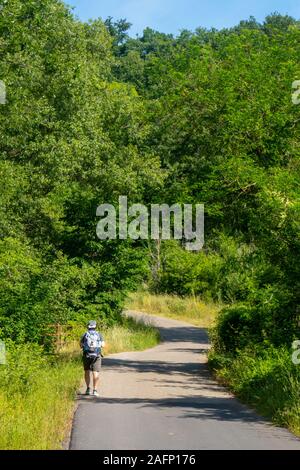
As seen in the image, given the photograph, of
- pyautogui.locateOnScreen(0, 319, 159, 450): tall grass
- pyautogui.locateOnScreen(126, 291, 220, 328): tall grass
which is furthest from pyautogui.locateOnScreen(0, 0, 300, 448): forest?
pyautogui.locateOnScreen(126, 291, 220, 328): tall grass

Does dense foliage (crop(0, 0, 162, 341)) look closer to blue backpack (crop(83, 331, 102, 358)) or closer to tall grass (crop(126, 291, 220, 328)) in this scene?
blue backpack (crop(83, 331, 102, 358))

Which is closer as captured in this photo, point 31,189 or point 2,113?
point 2,113

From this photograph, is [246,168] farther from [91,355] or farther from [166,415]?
[166,415]

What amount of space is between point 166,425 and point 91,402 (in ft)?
11.9

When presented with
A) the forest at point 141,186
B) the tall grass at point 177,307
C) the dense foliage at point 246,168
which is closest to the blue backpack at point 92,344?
the forest at point 141,186

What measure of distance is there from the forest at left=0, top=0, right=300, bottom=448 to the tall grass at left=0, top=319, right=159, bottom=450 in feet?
1.50

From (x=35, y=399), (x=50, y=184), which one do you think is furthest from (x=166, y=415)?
(x=50, y=184)

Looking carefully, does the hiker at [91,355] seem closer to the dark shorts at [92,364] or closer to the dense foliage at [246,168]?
the dark shorts at [92,364]

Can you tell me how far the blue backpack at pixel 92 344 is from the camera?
17984 mm

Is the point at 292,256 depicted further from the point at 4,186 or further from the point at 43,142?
the point at 43,142

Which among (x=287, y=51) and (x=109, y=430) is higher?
(x=287, y=51)
